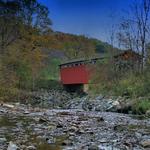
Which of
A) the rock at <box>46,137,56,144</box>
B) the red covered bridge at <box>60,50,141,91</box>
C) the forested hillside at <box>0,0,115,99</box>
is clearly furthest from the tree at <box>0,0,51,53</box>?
the rock at <box>46,137,56,144</box>

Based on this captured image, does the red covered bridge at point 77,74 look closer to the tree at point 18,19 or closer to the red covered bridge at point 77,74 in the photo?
the red covered bridge at point 77,74

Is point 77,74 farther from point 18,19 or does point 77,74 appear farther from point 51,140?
point 51,140

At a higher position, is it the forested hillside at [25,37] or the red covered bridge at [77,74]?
the forested hillside at [25,37]

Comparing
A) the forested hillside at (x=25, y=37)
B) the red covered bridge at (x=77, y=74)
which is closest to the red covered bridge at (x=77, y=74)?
the red covered bridge at (x=77, y=74)

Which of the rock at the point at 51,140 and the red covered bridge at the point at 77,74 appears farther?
the red covered bridge at the point at 77,74

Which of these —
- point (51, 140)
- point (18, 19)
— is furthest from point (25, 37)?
point (51, 140)

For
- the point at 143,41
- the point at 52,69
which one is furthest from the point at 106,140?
the point at 52,69

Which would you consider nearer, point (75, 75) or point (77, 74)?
point (77, 74)

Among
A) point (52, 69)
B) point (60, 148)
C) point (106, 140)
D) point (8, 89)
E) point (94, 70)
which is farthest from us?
point (52, 69)

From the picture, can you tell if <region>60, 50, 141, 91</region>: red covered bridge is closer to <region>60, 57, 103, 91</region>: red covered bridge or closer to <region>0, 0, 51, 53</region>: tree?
<region>60, 57, 103, 91</region>: red covered bridge

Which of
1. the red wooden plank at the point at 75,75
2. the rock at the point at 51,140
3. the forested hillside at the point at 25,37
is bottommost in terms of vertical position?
the rock at the point at 51,140

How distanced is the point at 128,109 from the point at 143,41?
431 inches

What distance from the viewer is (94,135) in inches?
391

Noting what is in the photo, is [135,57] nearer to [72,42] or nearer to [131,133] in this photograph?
[131,133]
